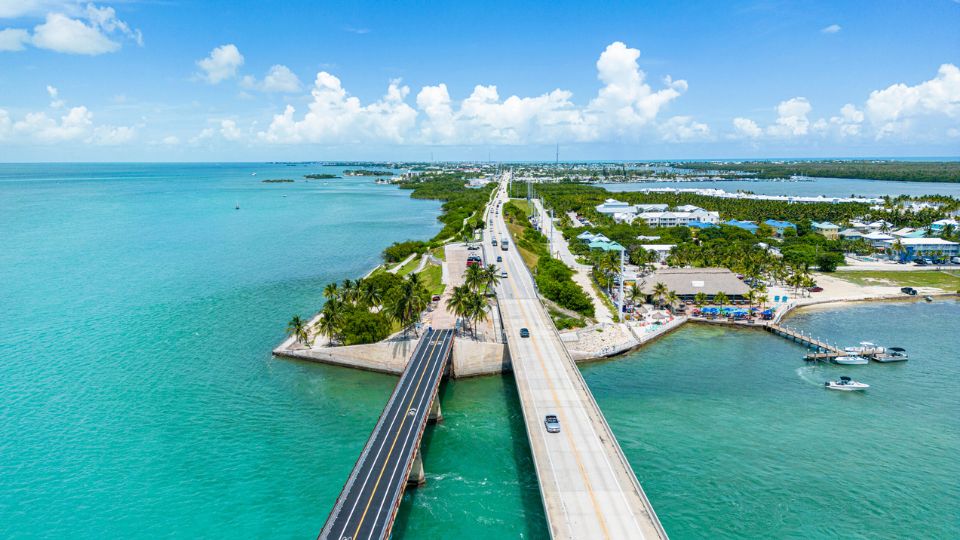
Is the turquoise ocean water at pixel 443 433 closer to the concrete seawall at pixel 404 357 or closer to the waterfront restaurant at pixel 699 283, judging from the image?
the concrete seawall at pixel 404 357

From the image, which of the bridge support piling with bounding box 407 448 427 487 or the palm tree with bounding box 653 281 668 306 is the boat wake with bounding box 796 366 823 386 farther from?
the bridge support piling with bounding box 407 448 427 487

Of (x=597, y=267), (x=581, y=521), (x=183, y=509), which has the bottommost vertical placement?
(x=183, y=509)

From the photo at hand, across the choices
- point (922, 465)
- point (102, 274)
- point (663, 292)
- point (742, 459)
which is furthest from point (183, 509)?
point (102, 274)

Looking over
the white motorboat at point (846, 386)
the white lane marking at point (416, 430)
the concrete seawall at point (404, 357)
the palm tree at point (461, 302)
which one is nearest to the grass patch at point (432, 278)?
the palm tree at point (461, 302)

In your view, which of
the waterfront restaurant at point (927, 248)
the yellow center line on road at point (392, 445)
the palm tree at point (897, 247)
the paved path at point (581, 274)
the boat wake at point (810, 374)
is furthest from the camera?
the palm tree at point (897, 247)

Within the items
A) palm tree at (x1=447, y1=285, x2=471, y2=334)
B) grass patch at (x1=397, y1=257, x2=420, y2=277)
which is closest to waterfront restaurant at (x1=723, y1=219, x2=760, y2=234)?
grass patch at (x1=397, y1=257, x2=420, y2=277)

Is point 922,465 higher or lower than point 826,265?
lower

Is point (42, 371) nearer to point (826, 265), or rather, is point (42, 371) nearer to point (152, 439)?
point (152, 439)
